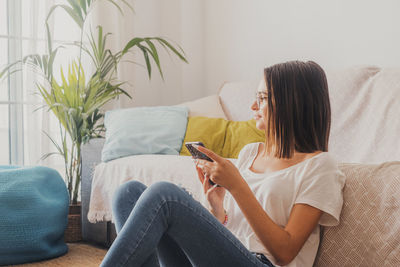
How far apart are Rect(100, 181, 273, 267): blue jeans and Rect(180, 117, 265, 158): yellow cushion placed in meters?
1.44

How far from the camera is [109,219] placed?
2469mm

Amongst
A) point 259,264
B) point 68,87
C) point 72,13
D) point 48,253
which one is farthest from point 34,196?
point 259,264

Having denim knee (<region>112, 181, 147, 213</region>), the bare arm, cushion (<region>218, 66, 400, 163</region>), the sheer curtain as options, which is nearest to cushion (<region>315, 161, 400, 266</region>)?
the bare arm

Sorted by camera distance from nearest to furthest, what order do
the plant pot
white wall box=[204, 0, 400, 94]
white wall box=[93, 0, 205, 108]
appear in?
white wall box=[204, 0, 400, 94] → the plant pot → white wall box=[93, 0, 205, 108]

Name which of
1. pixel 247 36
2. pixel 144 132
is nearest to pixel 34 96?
pixel 144 132

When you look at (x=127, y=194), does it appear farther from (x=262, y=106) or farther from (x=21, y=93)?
(x=21, y=93)

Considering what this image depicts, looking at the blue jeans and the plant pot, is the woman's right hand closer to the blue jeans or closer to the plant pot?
the blue jeans

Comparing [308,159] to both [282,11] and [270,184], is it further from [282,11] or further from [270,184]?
[282,11]

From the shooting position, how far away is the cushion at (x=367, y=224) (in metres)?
1.22

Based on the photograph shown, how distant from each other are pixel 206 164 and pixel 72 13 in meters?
1.95

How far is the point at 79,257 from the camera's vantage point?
8.15 feet

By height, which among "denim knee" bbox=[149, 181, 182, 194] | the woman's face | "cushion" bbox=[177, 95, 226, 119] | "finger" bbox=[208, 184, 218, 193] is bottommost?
"finger" bbox=[208, 184, 218, 193]

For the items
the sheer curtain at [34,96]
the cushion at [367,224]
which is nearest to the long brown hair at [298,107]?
the cushion at [367,224]

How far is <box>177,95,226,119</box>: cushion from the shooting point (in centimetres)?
295
